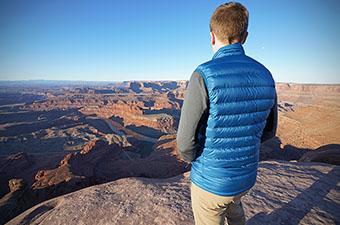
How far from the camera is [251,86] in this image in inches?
48.5

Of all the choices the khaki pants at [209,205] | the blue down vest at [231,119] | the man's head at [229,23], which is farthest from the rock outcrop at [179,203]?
the man's head at [229,23]

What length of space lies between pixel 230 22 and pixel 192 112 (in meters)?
0.56

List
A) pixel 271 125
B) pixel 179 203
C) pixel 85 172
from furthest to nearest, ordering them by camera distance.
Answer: pixel 85 172 < pixel 179 203 < pixel 271 125

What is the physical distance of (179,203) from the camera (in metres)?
3.27

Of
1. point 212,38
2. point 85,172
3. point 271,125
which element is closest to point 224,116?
point 212,38

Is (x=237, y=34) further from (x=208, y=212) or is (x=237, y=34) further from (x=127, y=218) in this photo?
(x=127, y=218)

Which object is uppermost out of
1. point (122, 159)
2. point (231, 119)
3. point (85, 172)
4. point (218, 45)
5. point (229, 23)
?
point (229, 23)

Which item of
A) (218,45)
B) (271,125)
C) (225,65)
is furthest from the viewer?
(271,125)

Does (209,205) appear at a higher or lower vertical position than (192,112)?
lower

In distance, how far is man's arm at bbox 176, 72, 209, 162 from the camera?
3.81 ft

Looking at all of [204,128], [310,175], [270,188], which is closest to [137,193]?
[270,188]

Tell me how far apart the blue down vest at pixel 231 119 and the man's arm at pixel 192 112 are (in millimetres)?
39

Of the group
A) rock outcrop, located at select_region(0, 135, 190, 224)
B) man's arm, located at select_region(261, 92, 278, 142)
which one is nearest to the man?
man's arm, located at select_region(261, 92, 278, 142)

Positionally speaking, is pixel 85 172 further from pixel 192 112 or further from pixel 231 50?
pixel 231 50
